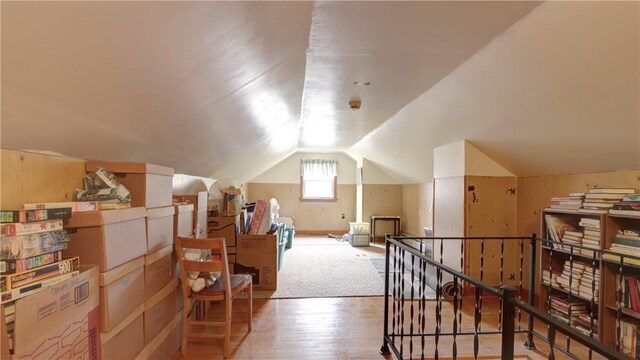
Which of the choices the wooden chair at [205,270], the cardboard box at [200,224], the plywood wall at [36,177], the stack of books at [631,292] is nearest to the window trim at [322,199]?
the cardboard box at [200,224]

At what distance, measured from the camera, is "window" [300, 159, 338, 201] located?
7.43 meters

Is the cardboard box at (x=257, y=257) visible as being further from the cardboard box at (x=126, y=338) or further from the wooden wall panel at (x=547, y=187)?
the wooden wall panel at (x=547, y=187)

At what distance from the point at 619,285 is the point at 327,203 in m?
5.79

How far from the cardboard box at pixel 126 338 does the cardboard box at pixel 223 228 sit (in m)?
1.68

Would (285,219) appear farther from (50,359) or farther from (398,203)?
(50,359)

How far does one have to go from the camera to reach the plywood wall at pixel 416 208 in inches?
223

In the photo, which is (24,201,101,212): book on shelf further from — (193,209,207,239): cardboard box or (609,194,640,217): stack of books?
(609,194,640,217): stack of books

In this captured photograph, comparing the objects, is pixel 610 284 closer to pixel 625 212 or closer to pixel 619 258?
pixel 619 258

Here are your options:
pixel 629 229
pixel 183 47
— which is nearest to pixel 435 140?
pixel 629 229

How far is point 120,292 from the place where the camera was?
60.4 inches

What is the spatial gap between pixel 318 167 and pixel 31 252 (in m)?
6.45

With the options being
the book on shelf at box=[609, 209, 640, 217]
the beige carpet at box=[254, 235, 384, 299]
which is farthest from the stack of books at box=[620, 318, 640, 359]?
the beige carpet at box=[254, 235, 384, 299]

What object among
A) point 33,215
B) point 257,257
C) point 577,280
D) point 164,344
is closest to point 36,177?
point 33,215

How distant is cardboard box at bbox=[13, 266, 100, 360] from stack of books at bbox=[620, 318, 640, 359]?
3364 mm
